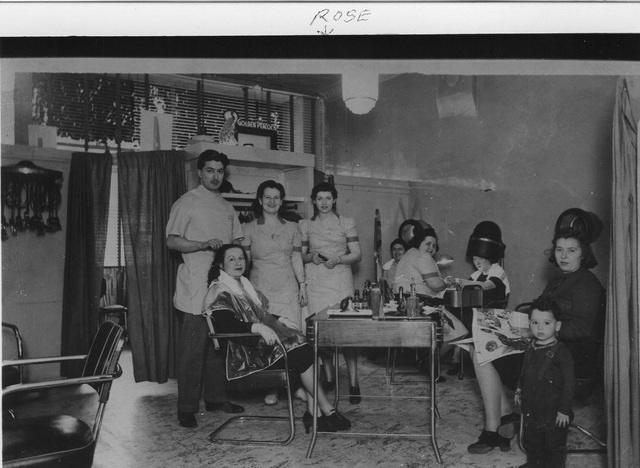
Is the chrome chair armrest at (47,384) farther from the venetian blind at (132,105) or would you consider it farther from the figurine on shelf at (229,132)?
the figurine on shelf at (229,132)

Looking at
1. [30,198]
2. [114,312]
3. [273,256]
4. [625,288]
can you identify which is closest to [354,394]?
[273,256]

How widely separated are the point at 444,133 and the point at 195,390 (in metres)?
3.36

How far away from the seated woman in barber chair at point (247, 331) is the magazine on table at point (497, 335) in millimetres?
865

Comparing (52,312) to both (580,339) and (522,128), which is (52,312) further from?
(522,128)

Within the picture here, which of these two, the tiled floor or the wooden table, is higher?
the wooden table

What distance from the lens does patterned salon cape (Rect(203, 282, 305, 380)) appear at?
290 centimetres

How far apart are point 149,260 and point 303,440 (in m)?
1.99

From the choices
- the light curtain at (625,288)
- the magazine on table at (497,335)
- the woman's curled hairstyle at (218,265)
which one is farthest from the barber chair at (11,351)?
the light curtain at (625,288)

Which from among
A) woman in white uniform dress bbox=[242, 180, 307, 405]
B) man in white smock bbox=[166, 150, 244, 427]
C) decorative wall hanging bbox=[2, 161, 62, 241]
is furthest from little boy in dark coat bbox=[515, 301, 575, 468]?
decorative wall hanging bbox=[2, 161, 62, 241]

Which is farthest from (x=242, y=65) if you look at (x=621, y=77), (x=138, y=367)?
(x=138, y=367)

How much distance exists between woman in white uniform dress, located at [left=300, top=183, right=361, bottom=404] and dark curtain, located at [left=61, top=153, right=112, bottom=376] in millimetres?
1670

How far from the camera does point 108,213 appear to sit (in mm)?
4293

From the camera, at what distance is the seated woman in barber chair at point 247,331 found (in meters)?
2.90

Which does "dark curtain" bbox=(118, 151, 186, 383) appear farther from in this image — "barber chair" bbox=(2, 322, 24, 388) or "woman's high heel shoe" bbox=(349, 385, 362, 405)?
"woman's high heel shoe" bbox=(349, 385, 362, 405)
